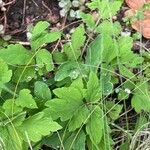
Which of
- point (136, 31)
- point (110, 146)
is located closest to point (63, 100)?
point (110, 146)

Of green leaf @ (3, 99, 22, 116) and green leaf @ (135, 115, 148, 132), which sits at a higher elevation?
green leaf @ (3, 99, 22, 116)

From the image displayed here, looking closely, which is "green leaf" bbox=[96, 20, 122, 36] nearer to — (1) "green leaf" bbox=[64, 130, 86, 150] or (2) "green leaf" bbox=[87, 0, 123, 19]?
(2) "green leaf" bbox=[87, 0, 123, 19]

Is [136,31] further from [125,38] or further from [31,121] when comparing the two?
[31,121]

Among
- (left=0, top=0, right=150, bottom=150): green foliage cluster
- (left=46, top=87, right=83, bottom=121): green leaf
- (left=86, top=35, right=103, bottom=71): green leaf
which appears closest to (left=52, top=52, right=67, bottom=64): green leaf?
(left=0, top=0, right=150, bottom=150): green foliage cluster

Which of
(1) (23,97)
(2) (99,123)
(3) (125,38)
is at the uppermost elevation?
(3) (125,38)

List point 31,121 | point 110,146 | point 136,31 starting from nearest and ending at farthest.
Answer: point 31,121, point 110,146, point 136,31
